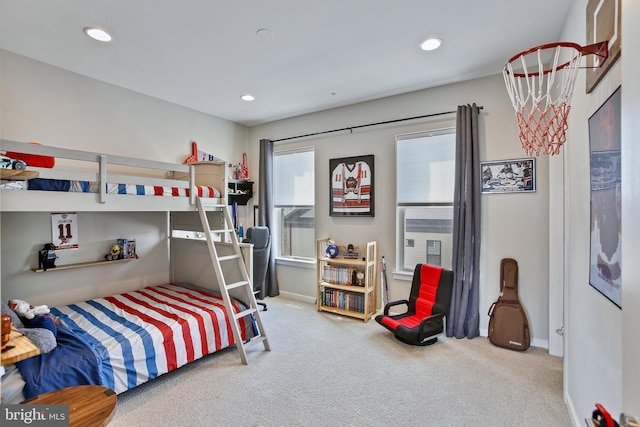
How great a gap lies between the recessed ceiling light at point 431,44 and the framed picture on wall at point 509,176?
1.30 m

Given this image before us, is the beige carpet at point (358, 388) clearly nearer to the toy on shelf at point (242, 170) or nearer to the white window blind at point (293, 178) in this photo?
the white window blind at point (293, 178)

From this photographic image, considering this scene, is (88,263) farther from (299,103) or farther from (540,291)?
(540,291)

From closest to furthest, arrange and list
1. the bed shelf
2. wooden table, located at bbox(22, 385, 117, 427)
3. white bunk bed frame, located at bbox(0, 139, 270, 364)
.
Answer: wooden table, located at bbox(22, 385, 117, 427), white bunk bed frame, located at bbox(0, 139, 270, 364), the bed shelf

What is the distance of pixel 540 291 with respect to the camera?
2.91 metres

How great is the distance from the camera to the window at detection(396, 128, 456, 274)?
340 centimetres

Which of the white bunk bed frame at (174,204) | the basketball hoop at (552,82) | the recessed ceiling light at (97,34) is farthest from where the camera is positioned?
the recessed ceiling light at (97,34)

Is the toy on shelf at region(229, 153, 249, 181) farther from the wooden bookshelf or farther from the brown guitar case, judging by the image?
the brown guitar case

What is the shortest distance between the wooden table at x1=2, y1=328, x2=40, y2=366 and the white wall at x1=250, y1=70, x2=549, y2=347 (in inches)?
123

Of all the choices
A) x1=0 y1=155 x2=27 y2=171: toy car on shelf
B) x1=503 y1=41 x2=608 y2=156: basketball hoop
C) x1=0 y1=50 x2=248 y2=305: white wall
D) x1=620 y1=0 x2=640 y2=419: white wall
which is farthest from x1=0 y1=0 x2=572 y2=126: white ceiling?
x1=620 y1=0 x2=640 y2=419: white wall

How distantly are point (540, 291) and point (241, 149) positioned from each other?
14.4 feet

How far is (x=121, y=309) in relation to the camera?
9.32 feet

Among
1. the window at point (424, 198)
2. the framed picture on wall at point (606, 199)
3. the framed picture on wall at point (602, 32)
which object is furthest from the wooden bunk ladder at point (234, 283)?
the framed picture on wall at point (602, 32)

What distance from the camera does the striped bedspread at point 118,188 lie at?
2168mm

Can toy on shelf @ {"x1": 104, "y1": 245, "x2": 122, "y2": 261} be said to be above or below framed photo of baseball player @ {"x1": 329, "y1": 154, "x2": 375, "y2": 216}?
below
